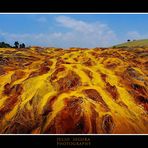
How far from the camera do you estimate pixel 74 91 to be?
2035 millimetres

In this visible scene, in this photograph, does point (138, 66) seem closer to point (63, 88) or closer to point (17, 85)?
point (63, 88)

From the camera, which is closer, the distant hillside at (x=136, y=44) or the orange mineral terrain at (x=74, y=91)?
the orange mineral terrain at (x=74, y=91)

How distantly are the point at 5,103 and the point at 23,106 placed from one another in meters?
0.09

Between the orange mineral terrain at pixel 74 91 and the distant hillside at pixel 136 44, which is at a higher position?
the distant hillside at pixel 136 44

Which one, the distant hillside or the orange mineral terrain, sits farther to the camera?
the distant hillside

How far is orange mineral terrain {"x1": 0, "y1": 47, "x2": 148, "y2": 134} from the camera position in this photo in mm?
1984

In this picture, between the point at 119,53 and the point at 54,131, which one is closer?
the point at 54,131

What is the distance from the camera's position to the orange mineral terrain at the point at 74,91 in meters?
1.98

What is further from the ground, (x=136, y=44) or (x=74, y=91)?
(x=136, y=44)

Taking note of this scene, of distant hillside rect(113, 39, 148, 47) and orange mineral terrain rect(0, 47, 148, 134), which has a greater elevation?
distant hillside rect(113, 39, 148, 47)
